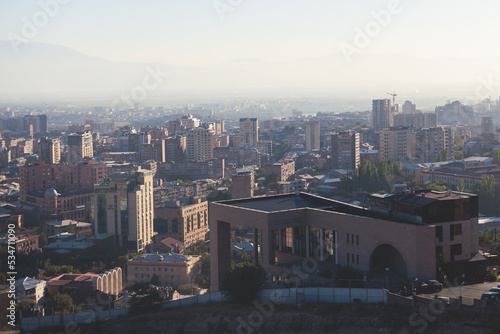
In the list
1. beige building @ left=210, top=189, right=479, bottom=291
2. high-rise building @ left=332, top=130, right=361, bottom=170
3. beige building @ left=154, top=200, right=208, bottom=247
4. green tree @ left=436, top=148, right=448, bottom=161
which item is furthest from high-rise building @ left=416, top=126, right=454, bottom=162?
beige building @ left=210, top=189, right=479, bottom=291

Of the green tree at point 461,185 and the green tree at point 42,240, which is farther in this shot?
the green tree at point 461,185

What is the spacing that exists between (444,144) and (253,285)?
1155 inches

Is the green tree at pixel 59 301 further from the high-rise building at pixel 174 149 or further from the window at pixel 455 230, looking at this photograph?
the high-rise building at pixel 174 149

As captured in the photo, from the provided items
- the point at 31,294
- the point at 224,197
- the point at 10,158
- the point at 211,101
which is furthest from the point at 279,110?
the point at 31,294

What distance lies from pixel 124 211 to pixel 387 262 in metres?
12.9

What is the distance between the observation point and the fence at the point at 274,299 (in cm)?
761

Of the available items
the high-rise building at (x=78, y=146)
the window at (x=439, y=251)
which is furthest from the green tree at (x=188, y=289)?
the high-rise building at (x=78, y=146)

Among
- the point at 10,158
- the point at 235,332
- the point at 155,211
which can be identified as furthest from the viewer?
the point at 10,158

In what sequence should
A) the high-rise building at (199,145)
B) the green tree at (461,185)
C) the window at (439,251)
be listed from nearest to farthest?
the window at (439,251)
the green tree at (461,185)
the high-rise building at (199,145)

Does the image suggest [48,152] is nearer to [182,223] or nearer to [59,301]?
[182,223]

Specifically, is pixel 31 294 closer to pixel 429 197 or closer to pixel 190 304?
pixel 190 304

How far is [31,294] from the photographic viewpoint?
45.3 ft

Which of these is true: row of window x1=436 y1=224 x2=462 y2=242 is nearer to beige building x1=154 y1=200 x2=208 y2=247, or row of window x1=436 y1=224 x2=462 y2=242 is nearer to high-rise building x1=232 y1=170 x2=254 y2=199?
beige building x1=154 y1=200 x2=208 y2=247

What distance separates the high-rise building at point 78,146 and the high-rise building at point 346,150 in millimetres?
13842
